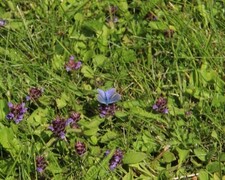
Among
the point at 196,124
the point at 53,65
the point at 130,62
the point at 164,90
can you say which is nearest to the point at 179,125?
the point at 196,124

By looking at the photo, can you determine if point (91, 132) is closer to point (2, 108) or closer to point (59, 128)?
A: point (59, 128)

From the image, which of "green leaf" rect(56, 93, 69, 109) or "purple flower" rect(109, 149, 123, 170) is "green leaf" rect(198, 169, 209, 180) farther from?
"green leaf" rect(56, 93, 69, 109)

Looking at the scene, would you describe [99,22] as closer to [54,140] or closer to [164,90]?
[164,90]

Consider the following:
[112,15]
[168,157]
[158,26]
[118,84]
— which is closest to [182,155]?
[168,157]

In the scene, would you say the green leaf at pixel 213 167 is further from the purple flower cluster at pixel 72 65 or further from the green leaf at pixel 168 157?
the purple flower cluster at pixel 72 65

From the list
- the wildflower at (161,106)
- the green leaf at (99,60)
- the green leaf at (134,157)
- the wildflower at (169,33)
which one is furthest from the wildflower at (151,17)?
the green leaf at (134,157)

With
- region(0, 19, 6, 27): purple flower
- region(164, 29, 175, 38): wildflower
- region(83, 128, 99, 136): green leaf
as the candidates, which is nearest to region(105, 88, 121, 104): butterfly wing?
region(83, 128, 99, 136): green leaf
